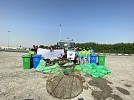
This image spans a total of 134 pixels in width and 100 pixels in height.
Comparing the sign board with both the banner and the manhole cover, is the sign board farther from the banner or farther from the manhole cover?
the manhole cover

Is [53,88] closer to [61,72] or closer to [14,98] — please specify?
[14,98]

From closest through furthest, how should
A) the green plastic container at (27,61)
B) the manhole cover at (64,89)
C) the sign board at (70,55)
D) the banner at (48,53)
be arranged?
1. the manhole cover at (64,89)
2. the green plastic container at (27,61)
3. the banner at (48,53)
4. the sign board at (70,55)

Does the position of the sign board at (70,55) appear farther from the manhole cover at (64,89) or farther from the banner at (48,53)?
the manhole cover at (64,89)

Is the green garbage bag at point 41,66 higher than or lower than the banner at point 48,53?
lower

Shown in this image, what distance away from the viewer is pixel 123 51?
152 feet

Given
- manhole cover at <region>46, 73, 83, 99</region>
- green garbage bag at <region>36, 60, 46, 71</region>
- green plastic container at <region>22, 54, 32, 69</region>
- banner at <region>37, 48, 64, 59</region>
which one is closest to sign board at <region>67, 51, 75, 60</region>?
banner at <region>37, 48, 64, 59</region>

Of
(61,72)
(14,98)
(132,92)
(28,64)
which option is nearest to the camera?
(14,98)

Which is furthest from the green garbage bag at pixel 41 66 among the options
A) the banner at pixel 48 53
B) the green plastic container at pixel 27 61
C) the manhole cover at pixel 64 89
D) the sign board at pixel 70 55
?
the sign board at pixel 70 55

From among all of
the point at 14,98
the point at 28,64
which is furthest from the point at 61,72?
the point at 14,98

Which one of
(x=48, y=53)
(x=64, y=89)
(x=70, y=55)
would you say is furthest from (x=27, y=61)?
(x=64, y=89)

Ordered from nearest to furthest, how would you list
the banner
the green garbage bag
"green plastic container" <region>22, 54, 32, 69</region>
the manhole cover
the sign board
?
the manhole cover
the green garbage bag
"green plastic container" <region>22, 54, 32, 69</region>
the banner
the sign board

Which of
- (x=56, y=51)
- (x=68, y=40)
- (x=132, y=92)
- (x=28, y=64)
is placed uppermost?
(x=68, y=40)

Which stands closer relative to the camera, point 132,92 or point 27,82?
point 132,92

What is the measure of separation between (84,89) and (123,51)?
4488 cm
